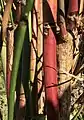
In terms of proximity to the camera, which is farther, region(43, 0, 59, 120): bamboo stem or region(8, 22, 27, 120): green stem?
region(43, 0, 59, 120): bamboo stem

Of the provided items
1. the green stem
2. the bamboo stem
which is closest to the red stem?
→ the bamboo stem

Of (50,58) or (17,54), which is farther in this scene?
(50,58)

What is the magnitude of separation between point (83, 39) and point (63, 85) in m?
0.09

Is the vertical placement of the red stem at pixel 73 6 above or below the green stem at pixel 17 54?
above

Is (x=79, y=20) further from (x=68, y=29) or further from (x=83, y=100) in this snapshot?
(x=83, y=100)

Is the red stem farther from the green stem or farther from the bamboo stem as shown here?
the green stem

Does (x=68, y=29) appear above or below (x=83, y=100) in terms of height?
above

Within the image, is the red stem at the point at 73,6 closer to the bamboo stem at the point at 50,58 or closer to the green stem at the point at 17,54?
the bamboo stem at the point at 50,58

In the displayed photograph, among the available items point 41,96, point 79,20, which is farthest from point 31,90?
point 79,20

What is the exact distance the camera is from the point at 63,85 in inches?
18.7

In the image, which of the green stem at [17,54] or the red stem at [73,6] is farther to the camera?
the red stem at [73,6]

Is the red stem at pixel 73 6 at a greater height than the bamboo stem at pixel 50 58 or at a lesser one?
greater

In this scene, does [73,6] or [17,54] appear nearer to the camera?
[17,54]

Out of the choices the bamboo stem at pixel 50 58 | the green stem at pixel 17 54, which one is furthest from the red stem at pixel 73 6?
the green stem at pixel 17 54
